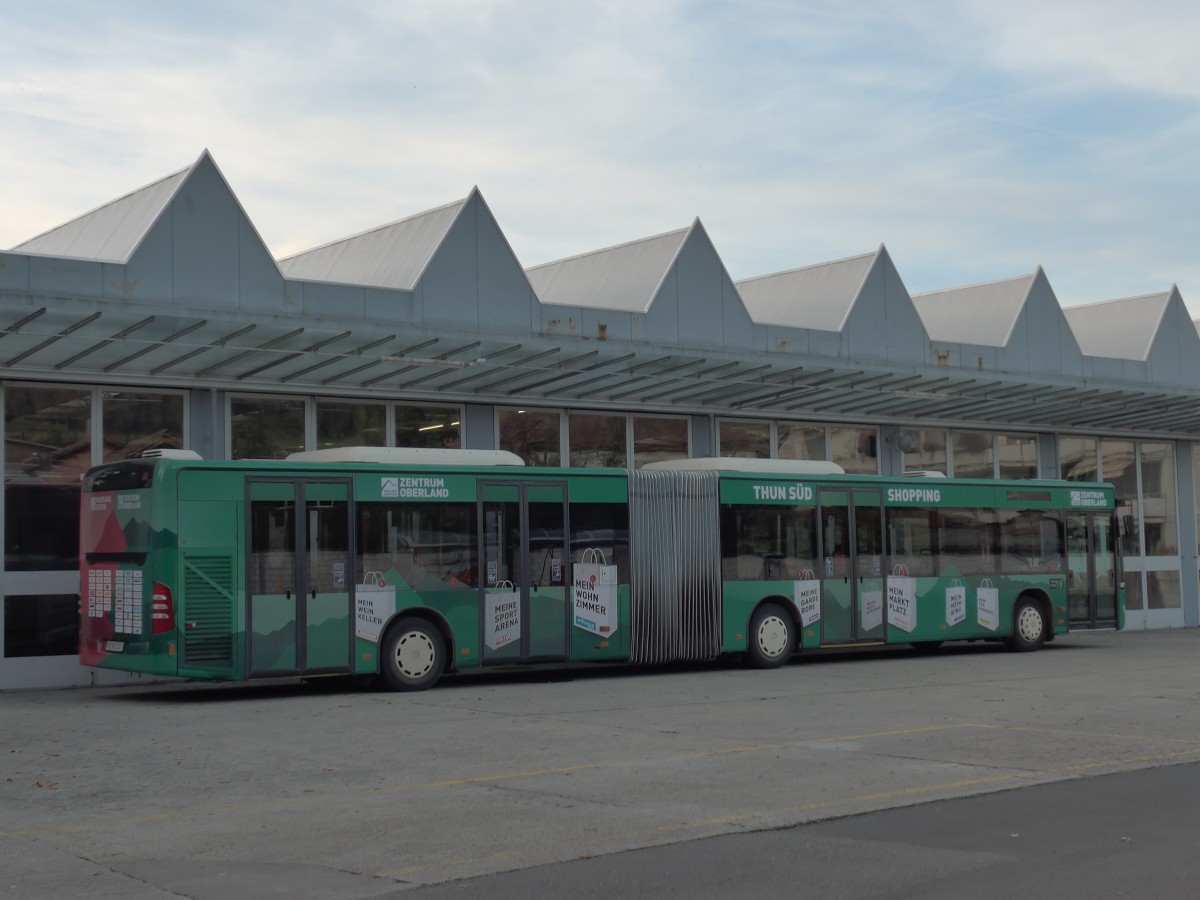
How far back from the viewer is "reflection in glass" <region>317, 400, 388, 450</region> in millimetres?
20969

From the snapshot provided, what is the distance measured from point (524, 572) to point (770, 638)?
14.3 ft

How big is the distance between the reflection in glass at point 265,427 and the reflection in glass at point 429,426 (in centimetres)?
165

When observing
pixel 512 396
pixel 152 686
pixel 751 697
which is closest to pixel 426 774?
pixel 751 697

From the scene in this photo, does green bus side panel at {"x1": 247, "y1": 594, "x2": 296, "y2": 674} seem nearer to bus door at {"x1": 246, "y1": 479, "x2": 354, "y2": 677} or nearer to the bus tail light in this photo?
bus door at {"x1": 246, "y1": 479, "x2": 354, "y2": 677}

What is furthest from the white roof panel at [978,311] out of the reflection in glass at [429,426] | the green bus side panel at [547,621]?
the green bus side panel at [547,621]

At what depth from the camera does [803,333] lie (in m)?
25.0

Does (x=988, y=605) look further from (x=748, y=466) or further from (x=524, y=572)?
(x=524, y=572)

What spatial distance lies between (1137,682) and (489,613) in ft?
26.1

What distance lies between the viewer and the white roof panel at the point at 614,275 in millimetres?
23422

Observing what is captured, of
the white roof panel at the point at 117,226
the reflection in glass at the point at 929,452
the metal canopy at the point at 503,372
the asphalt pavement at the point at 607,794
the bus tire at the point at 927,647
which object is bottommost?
the bus tire at the point at 927,647

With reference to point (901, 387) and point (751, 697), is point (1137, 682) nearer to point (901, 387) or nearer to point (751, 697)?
point (751, 697)

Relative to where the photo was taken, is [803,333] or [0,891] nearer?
[0,891]

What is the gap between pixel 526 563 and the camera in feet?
59.4

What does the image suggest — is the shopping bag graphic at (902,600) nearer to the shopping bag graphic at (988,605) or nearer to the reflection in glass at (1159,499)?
the shopping bag graphic at (988,605)
